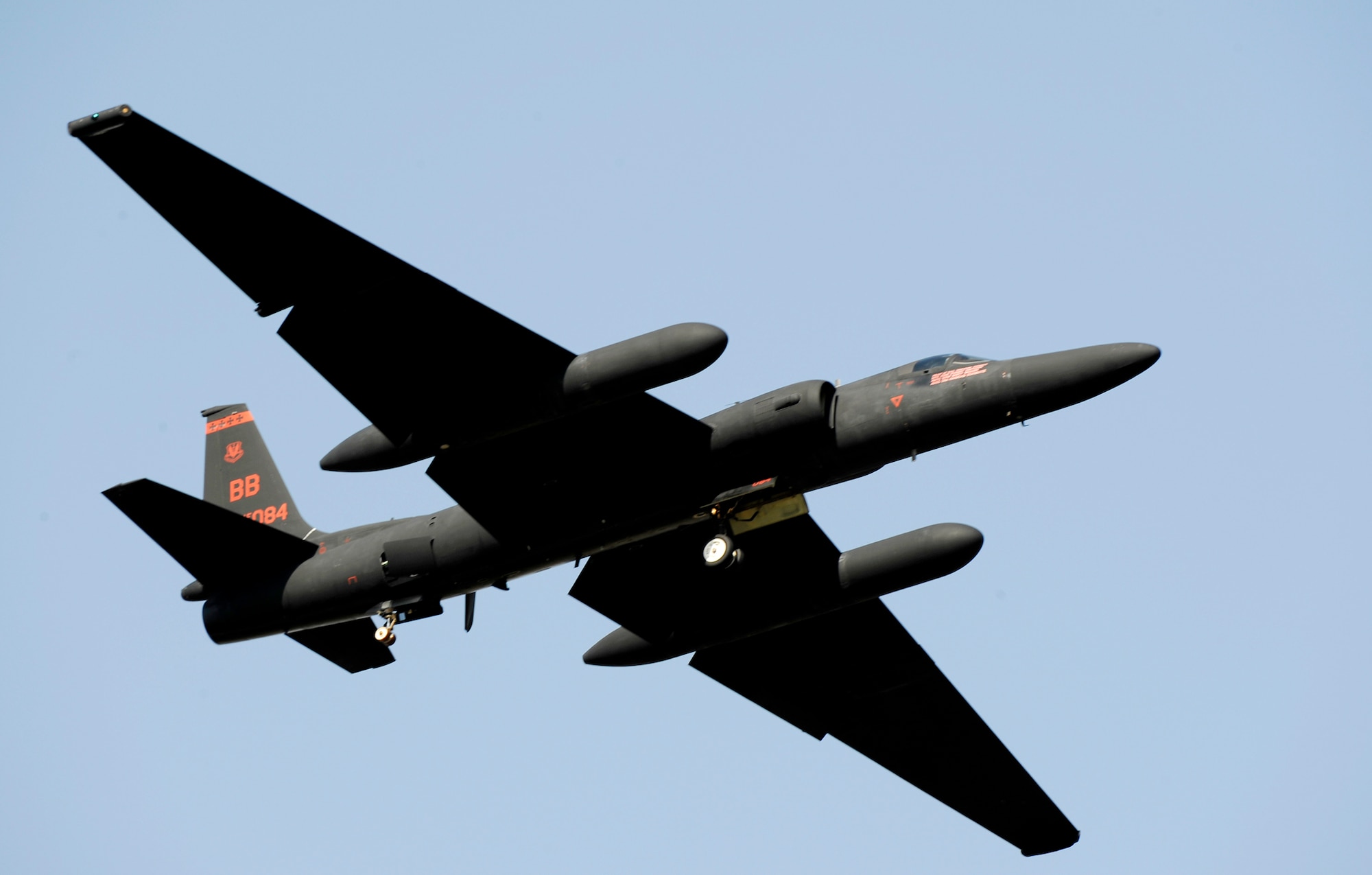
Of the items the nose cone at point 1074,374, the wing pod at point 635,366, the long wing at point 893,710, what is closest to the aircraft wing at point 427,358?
the wing pod at point 635,366

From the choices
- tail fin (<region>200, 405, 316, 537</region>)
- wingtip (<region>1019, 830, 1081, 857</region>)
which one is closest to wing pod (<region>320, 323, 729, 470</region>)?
tail fin (<region>200, 405, 316, 537</region>)

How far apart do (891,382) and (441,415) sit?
660 centimetres

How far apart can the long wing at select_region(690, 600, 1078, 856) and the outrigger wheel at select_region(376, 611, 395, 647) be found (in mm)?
6191

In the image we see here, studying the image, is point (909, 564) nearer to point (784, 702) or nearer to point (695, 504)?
point (695, 504)

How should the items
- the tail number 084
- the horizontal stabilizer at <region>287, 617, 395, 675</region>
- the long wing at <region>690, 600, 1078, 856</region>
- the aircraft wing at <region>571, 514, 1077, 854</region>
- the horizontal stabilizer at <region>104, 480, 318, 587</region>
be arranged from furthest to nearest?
the long wing at <region>690, 600, 1078, 856</region>, the tail number 084, the aircraft wing at <region>571, 514, 1077, 854</region>, the horizontal stabilizer at <region>287, 617, 395, 675</region>, the horizontal stabilizer at <region>104, 480, 318, 587</region>

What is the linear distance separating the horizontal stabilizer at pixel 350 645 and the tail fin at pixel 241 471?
7.33 ft

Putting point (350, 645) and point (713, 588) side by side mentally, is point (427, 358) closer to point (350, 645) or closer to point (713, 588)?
point (350, 645)

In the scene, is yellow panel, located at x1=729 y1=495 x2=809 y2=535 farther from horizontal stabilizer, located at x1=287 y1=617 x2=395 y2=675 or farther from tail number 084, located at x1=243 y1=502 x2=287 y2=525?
tail number 084, located at x1=243 y1=502 x2=287 y2=525

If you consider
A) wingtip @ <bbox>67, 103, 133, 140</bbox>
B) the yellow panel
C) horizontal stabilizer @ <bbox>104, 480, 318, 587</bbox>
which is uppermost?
wingtip @ <bbox>67, 103, 133, 140</bbox>

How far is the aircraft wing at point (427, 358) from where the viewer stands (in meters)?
19.3

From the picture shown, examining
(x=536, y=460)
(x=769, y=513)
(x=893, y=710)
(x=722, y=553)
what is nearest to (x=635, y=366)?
(x=536, y=460)

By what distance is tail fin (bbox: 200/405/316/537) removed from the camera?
2584cm

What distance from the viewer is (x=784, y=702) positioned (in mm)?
26859

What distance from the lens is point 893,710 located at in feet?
87.4
